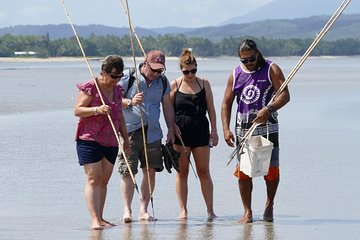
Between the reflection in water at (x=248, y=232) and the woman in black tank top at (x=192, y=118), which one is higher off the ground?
the woman in black tank top at (x=192, y=118)

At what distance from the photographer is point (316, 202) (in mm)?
8711

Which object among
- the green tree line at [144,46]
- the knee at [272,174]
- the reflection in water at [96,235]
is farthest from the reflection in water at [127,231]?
the green tree line at [144,46]

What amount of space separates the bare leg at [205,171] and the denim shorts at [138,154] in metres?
0.30

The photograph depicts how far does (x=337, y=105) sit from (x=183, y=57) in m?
13.7

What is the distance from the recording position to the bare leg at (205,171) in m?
8.09

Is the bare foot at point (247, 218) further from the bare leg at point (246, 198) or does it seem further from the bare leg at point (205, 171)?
the bare leg at point (205, 171)

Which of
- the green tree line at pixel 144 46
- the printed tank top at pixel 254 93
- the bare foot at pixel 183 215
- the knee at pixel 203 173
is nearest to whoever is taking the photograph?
the printed tank top at pixel 254 93

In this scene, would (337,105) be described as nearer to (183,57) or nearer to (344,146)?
(344,146)

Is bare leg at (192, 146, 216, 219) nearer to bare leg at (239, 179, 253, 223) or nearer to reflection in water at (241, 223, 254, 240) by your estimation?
bare leg at (239, 179, 253, 223)

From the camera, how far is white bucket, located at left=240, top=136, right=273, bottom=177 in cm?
751

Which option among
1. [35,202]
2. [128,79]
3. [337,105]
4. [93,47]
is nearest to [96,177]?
[128,79]

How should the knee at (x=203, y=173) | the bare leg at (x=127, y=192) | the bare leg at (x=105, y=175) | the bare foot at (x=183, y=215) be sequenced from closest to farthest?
1. the bare leg at (x=105, y=175)
2. the bare leg at (x=127, y=192)
3. the bare foot at (x=183, y=215)
4. the knee at (x=203, y=173)

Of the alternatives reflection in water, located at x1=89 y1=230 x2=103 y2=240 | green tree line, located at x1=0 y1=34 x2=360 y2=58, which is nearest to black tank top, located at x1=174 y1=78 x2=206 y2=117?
reflection in water, located at x1=89 y1=230 x2=103 y2=240

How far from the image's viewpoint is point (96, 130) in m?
7.36
